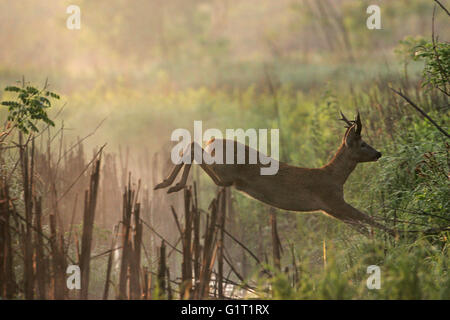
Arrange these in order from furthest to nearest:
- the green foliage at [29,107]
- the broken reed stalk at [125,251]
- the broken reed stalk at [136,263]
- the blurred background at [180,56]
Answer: the blurred background at [180,56] → the green foliage at [29,107] → the broken reed stalk at [136,263] → the broken reed stalk at [125,251]

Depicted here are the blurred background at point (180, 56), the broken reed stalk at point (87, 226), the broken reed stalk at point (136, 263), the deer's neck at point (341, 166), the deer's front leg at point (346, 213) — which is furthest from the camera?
the blurred background at point (180, 56)

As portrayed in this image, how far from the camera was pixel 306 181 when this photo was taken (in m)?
8.27

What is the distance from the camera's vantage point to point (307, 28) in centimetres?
5031

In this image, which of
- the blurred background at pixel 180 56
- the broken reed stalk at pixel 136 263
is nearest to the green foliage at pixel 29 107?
the broken reed stalk at pixel 136 263

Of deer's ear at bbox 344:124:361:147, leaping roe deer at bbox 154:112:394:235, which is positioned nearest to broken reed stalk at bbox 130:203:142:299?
leaping roe deer at bbox 154:112:394:235

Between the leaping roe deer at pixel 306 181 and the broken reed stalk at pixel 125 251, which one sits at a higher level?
the leaping roe deer at pixel 306 181

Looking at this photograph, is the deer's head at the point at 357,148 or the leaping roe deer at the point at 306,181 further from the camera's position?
the deer's head at the point at 357,148

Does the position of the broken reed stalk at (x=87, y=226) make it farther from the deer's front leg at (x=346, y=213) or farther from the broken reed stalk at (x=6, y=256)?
the deer's front leg at (x=346, y=213)

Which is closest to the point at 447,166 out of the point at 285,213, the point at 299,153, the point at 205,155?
the point at 205,155

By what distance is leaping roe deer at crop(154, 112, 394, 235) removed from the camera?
26.2 feet

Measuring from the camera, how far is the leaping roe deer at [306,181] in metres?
7.99

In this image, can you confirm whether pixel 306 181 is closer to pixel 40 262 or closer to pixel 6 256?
pixel 40 262
